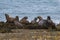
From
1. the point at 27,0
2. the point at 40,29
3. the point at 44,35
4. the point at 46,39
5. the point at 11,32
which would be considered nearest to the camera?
the point at 46,39

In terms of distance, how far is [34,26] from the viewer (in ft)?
47.3

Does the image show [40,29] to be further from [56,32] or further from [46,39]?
[46,39]

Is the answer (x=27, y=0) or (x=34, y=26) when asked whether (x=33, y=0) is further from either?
(x=34, y=26)

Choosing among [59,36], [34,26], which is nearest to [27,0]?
[34,26]

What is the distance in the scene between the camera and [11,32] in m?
12.6

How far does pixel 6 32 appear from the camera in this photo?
12.5 m

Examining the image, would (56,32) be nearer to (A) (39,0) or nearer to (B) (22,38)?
(B) (22,38)

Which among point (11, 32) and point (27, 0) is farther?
point (27, 0)

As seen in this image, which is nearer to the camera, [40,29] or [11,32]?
[11,32]

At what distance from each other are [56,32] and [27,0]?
32.8 metres

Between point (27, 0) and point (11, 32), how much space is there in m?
32.7

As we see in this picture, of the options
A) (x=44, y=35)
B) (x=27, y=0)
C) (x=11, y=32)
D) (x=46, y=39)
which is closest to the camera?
(x=46, y=39)

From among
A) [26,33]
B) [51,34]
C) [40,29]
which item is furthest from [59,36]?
[40,29]

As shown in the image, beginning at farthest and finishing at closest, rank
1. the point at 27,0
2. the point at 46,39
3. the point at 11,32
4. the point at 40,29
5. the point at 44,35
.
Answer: the point at 27,0 < the point at 40,29 < the point at 11,32 < the point at 44,35 < the point at 46,39
